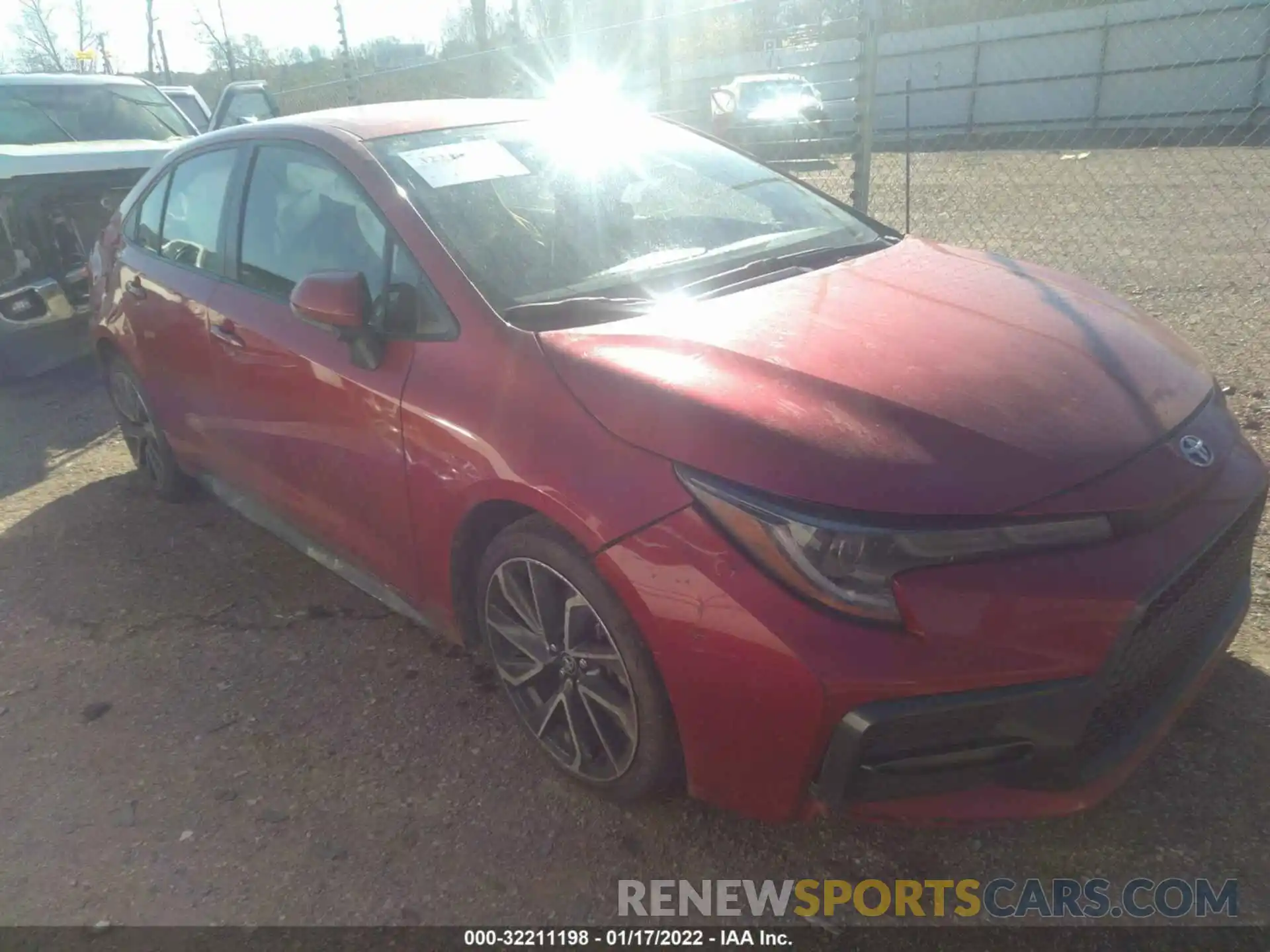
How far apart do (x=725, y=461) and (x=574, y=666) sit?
718mm

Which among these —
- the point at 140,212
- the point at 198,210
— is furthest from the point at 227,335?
the point at 140,212

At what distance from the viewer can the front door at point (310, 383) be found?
2670 millimetres

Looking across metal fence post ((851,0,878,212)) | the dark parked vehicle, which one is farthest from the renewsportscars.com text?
the dark parked vehicle

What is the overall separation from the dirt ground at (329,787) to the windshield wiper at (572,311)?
3.85 feet

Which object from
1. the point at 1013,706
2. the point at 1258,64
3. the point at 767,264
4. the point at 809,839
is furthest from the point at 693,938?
the point at 1258,64

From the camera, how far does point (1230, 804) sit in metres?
2.20

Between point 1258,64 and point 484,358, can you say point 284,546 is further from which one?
point 1258,64

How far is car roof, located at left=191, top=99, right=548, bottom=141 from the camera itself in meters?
3.00

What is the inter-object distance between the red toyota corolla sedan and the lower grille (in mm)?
11

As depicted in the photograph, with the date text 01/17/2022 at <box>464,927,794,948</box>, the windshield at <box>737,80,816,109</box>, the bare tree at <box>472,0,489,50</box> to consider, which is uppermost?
the bare tree at <box>472,0,489,50</box>

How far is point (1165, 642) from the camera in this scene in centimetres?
195

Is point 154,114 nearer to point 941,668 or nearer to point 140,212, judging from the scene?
point 140,212

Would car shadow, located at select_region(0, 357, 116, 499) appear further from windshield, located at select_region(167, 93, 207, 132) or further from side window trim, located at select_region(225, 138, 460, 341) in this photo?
windshield, located at select_region(167, 93, 207, 132)

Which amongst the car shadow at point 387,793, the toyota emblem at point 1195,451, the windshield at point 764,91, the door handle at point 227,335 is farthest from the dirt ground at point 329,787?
the windshield at point 764,91
